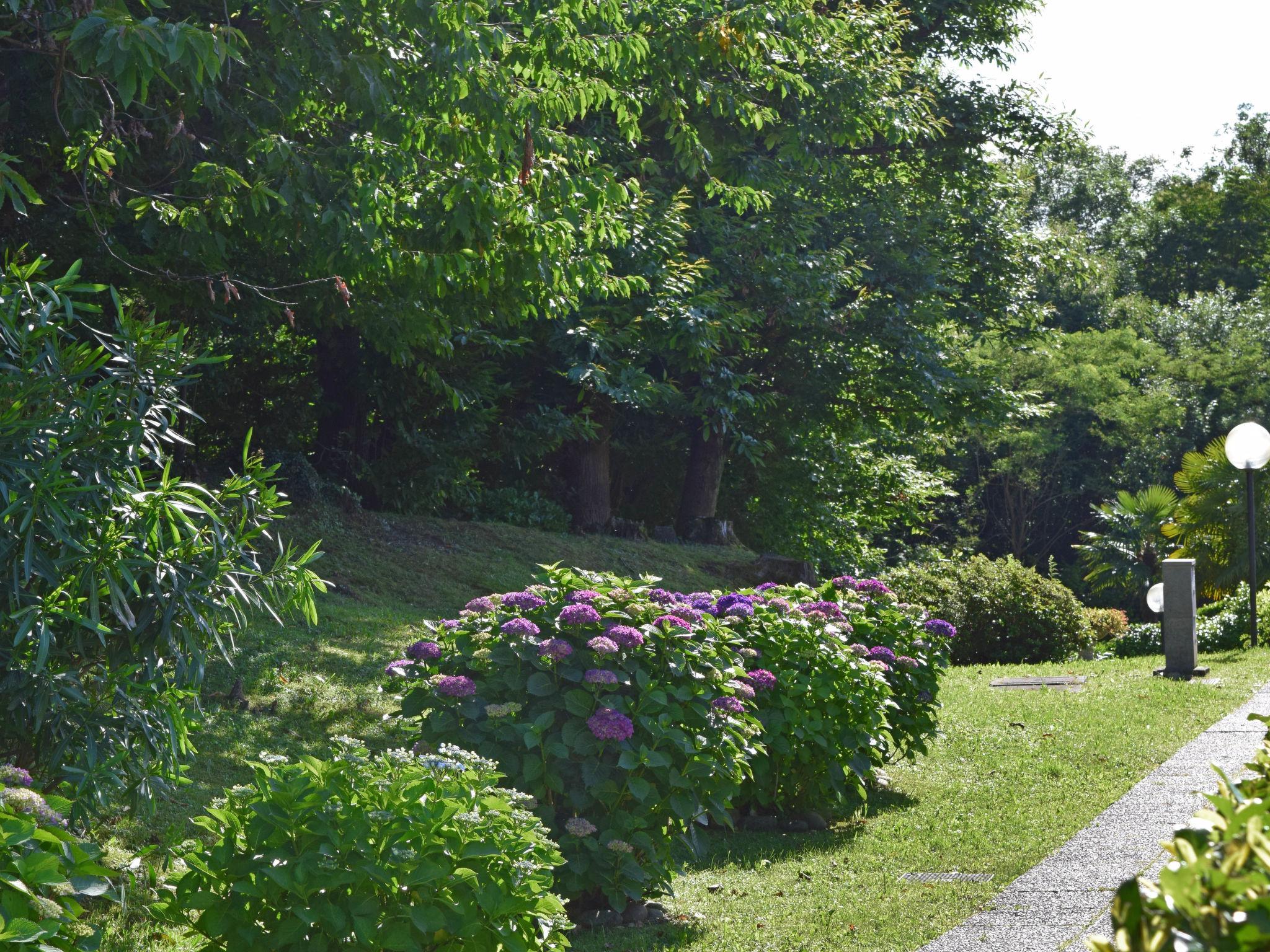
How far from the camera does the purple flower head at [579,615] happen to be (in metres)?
4.65

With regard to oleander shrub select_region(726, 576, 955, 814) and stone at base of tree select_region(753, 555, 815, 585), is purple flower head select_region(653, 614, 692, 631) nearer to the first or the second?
oleander shrub select_region(726, 576, 955, 814)

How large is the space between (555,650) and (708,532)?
13567mm

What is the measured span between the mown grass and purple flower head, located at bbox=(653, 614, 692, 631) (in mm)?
1056

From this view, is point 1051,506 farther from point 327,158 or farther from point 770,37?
point 327,158

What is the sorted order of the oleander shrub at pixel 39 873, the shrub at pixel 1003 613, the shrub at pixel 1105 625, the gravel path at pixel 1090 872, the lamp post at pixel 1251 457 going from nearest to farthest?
the oleander shrub at pixel 39 873 → the gravel path at pixel 1090 872 → the lamp post at pixel 1251 457 → the shrub at pixel 1003 613 → the shrub at pixel 1105 625

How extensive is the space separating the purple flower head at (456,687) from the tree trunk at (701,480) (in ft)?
45.3

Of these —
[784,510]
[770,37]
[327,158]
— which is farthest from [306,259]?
[784,510]

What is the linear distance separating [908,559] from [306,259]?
21275 millimetres

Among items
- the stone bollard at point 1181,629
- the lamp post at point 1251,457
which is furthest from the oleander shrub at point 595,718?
the lamp post at point 1251,457

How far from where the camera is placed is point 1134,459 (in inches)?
1348

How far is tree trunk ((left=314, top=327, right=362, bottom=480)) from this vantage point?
14570 millimetres

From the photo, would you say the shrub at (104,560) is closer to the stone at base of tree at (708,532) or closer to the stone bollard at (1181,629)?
the stone bollard at (1181,629)

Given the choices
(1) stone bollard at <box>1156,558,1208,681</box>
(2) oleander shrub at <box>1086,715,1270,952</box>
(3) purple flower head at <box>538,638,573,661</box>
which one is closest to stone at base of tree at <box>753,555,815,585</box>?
(1) stone bollard at <box>1156,558,1208,681</box>

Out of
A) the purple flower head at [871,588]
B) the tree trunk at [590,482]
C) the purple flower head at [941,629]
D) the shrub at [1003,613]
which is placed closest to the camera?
the purple flower head at [941,629]
